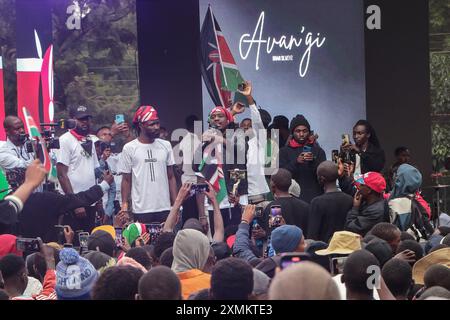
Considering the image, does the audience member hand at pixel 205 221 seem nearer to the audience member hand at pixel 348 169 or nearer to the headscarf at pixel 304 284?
the audience member hand at pixel 348 169

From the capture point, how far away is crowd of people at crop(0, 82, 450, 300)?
16.9 ft

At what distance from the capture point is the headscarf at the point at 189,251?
20.0ft

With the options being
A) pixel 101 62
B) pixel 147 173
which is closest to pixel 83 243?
pixel 147 173

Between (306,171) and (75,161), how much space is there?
8.65 feet

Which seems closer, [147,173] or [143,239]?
[143,239]

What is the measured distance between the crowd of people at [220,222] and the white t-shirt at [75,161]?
0.01m

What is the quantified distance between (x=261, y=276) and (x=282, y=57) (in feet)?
29.1

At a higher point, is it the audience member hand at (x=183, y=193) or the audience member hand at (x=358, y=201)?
the audience member hand at (x=183, y=193)

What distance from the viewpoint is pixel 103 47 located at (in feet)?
74.6

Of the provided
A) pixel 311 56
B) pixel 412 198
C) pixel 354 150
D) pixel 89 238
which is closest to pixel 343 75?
pixel 311 56

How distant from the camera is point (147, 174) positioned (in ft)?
35.7

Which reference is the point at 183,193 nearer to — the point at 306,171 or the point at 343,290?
the point at 306,171

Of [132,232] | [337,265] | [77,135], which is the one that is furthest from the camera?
[77,135]

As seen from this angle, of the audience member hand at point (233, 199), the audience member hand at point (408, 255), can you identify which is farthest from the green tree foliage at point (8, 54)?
the audience member hand at point (408, 255)
